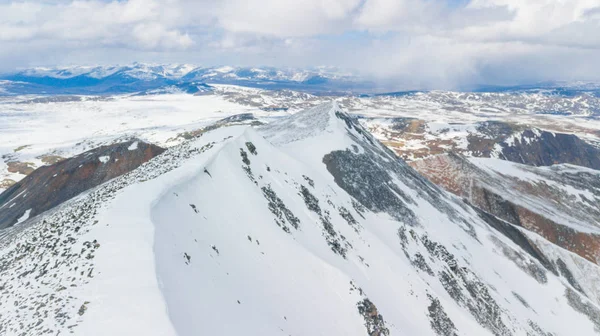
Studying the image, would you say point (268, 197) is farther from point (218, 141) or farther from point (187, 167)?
point (218, 141)

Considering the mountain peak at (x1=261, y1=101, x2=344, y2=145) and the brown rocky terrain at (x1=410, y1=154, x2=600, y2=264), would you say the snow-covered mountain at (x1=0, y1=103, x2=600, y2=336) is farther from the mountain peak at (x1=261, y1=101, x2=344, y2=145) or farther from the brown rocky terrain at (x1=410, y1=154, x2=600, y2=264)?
the brown rocky terrain at (x1=410, y1=154, x2=600, y2=264)

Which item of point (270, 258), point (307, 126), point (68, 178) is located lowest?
point (68, 178)

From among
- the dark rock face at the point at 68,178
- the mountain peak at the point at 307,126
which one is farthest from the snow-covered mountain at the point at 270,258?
the dark rock face at the point at 68,178

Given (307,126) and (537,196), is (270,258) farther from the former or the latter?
(537,196)

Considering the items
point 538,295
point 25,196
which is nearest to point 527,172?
point 538,295

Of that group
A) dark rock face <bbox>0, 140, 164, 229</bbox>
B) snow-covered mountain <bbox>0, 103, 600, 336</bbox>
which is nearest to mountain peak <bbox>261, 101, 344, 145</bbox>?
snow-covered mountain <bbox>0, 103, 600, 336</bbox>

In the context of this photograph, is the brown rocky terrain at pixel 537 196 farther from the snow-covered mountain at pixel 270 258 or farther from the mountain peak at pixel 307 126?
the mountain peak at pixel 307 126

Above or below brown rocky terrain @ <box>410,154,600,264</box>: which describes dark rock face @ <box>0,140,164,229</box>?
above

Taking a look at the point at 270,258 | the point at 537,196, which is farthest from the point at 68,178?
the point at 537,196
